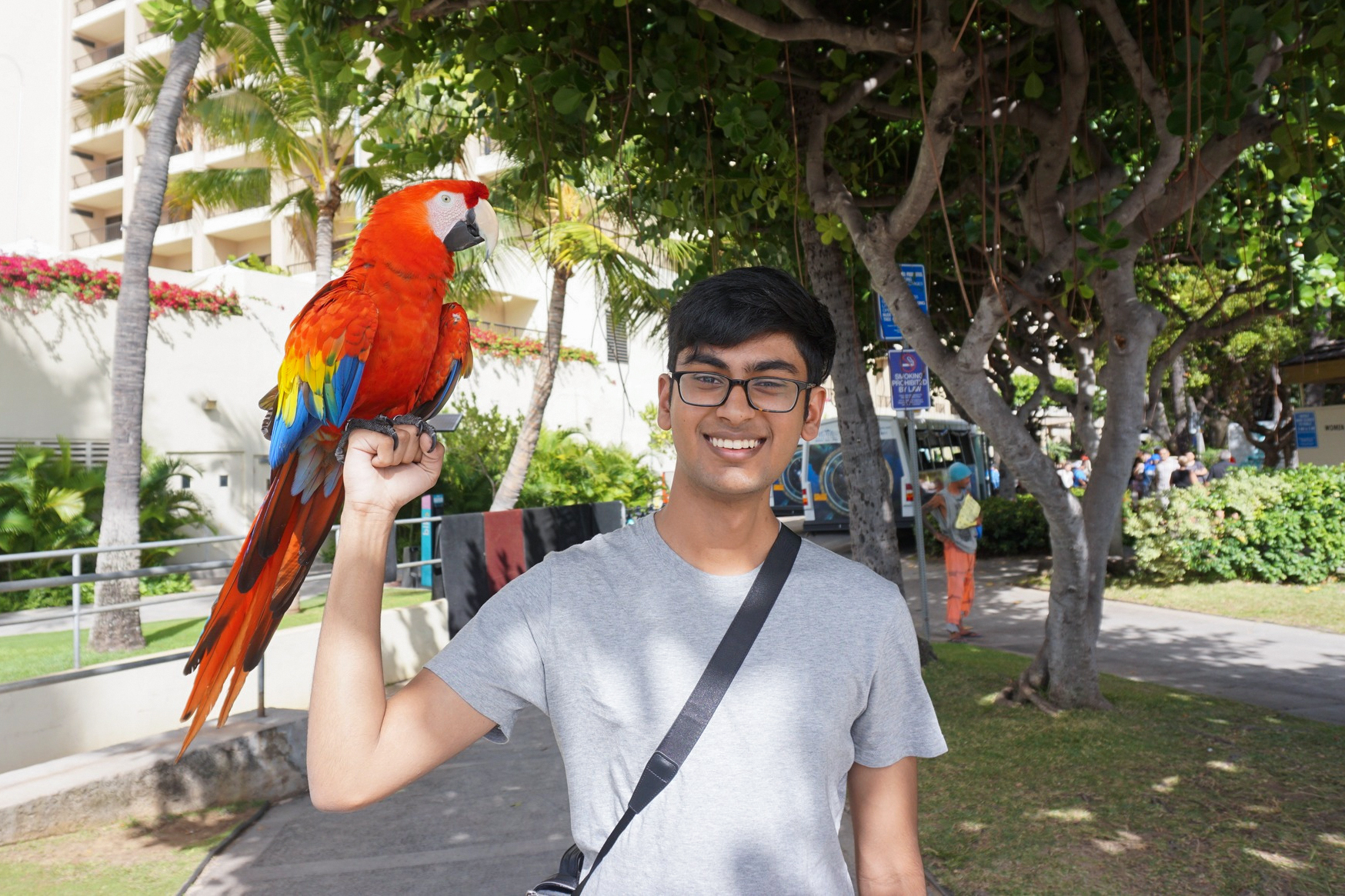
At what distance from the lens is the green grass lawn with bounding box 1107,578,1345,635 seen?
910 centimetres

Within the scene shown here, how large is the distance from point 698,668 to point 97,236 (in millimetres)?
37710

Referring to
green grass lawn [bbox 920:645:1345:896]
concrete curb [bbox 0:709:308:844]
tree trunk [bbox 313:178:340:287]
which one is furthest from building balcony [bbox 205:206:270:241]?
green grass lawn [bbox 920:645:1345:896]

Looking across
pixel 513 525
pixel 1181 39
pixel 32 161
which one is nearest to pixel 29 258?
pixel 513 525

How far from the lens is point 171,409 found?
14406 millimetres

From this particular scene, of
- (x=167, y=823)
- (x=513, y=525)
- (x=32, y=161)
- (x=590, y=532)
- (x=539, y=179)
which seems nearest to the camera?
(x=167, y=823)

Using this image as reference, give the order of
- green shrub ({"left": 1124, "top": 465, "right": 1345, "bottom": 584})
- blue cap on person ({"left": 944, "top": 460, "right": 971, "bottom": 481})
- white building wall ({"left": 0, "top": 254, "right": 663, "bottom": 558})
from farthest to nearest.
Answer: white building wall ({"left": 0, "top": 254, "right": 663, "bottom": 558}), green shrub ({"left": 1124, "top": 465, "right": 1345, "bottom": 584}), blue cap on person ({"left": 944, "top": 460, "right": 971, "bottom": 481})

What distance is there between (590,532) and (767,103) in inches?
217

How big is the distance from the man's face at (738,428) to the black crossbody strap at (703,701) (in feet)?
0.60

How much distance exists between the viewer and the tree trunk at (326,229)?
43.0 ft

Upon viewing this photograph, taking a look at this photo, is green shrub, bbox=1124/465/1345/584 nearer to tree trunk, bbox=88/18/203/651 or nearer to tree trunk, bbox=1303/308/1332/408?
tree trunk, bbox=1303/308/1332/408

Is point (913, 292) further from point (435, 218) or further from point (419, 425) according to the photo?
point (419, 425)

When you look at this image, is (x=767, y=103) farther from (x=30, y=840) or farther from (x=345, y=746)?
(x=30, y=840)

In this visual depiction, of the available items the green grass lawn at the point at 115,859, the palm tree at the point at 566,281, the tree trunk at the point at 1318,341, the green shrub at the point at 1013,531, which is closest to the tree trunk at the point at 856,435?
the green grass lawn at the point at 115,859

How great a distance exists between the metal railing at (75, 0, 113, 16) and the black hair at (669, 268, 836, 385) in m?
38.2
